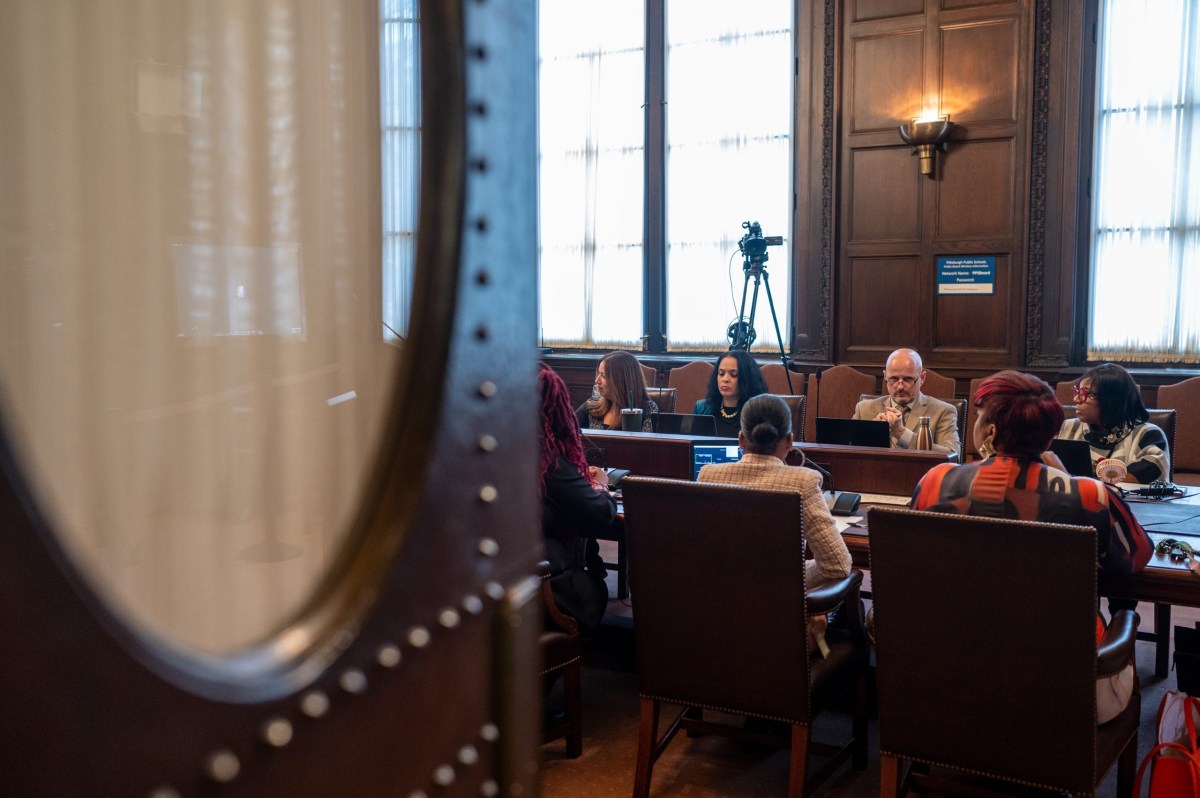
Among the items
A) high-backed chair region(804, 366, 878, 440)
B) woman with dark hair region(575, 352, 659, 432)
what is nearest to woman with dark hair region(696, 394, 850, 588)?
woman with dark hair region(575, 352, 659, 432)

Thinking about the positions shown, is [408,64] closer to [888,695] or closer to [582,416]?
[888,695]

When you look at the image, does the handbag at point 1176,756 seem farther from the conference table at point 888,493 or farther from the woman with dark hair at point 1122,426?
the woman with dark hair at point 1122,426

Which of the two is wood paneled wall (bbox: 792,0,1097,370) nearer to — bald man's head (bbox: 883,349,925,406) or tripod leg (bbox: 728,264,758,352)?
tripod leg (bbox: 728,264,758,352)

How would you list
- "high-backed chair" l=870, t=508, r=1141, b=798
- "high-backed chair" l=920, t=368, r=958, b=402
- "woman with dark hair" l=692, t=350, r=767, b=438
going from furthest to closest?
"high-backed chair" l=920, t=368, r=958, b=402, "woman with dark hair" l=692, t=350, r=767, b=438, "high-backed chair" l=870, t=508, r=1141, b=798

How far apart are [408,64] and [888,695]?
230 cm

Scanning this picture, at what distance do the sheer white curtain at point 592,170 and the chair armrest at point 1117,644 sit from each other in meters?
5.98

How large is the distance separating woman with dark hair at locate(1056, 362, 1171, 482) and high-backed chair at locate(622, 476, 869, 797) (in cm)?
173

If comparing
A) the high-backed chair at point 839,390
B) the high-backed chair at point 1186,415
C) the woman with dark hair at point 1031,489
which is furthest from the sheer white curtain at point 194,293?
the high-backed chair at point 839,390

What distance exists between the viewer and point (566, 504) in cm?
329

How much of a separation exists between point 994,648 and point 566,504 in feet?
4.61

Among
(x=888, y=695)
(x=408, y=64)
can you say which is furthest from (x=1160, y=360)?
(x=408, y=64)

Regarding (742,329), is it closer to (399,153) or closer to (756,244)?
(756,244)

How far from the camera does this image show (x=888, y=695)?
2510mm

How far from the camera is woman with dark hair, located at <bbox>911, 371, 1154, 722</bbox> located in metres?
2.48
